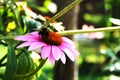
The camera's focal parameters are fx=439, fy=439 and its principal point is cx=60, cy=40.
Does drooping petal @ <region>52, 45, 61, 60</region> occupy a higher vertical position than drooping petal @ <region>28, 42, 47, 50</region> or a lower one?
lower

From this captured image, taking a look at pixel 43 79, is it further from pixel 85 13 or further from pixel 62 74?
pixel 85 13

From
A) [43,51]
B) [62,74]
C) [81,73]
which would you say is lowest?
[81,73]

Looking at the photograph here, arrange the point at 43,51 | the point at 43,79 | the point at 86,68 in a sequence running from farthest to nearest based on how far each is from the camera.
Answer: the point at 86,68
the point at 43,79
the point at 43,51

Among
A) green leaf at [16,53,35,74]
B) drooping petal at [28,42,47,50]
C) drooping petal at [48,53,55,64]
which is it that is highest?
drooping petal at [28,42,47,50]

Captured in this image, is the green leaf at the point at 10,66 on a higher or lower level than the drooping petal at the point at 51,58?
lower

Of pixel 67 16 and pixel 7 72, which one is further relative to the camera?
pixel 67 16

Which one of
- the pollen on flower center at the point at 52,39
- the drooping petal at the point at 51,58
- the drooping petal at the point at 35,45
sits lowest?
the drooping petal at the point at 51,58

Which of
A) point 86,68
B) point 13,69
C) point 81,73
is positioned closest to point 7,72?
point 13,69
